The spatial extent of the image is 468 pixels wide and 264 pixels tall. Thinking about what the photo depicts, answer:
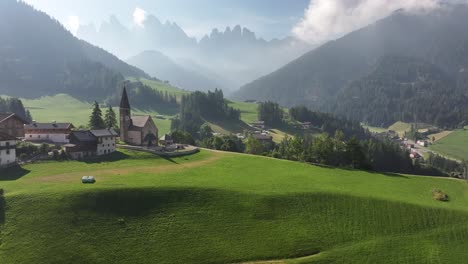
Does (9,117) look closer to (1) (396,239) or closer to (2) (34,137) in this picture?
(2) (34,137)

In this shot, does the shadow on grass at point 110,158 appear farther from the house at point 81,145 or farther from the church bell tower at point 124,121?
the church bell tower at point 124,121

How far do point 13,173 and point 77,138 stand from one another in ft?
55.0

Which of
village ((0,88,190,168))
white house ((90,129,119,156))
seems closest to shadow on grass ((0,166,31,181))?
village ((0,88,190,168))

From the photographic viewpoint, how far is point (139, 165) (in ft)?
245

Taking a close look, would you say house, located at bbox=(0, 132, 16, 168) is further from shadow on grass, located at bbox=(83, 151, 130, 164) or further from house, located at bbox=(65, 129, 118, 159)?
shadow on grass, located at bbox=(83, 151, 130, 164)

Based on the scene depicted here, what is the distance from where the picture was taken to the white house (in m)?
81.1

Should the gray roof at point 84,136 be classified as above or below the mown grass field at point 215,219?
above

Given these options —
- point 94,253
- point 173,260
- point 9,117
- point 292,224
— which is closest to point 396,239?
point 292,224

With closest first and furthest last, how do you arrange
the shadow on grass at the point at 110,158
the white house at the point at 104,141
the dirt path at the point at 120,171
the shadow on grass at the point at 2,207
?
the shadow on grass at the point at 2,207
the dirt path at the point at 120,171
the shadow on grass at the point at 110,158
the white house at the point at 104,141

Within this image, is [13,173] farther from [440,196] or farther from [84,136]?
[440,196]

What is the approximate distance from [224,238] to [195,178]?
→ 19.1 metres

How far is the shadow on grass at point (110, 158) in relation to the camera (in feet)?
247

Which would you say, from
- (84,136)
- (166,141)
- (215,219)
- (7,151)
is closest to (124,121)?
(166,141)

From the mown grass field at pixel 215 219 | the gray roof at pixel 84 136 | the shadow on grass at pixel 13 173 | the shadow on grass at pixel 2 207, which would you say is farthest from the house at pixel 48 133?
the shadow on grass at pixel 2 207
